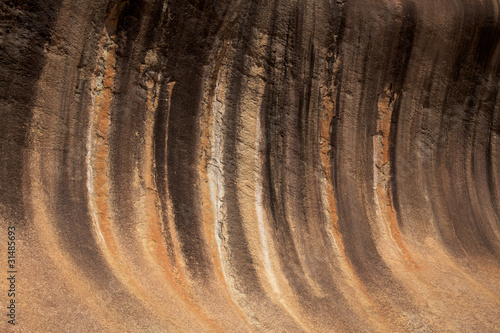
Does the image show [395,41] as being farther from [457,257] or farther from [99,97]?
[99,97]

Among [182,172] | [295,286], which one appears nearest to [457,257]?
[295,286]

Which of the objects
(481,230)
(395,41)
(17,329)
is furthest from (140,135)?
(481,230)

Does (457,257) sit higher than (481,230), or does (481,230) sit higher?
(481,230)

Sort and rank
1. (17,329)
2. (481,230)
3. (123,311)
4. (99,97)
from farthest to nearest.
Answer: (481,230) → (99,97) → (123,311) → (17,329)

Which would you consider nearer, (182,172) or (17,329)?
(17,329)

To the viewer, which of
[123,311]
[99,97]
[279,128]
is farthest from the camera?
[279,128]

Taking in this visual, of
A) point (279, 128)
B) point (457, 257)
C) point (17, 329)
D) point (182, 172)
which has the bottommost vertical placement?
point (17, 329)
